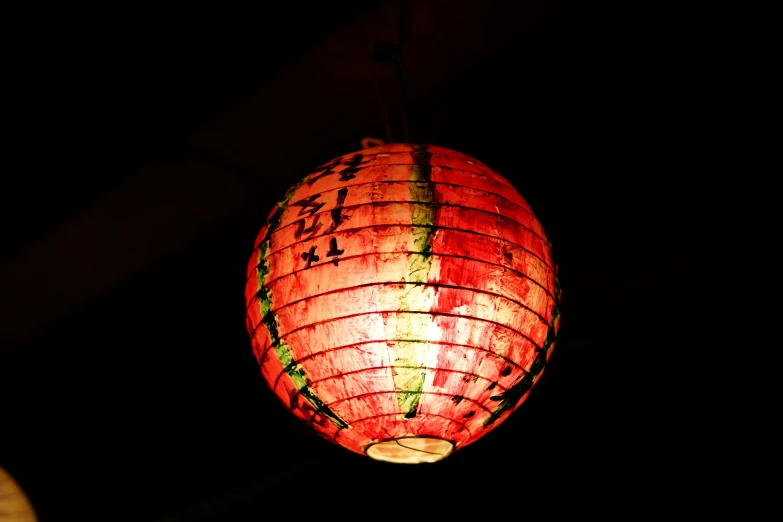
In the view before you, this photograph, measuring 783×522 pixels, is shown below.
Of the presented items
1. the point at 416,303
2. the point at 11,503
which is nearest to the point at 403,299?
the point at 416,303

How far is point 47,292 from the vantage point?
2.85 m

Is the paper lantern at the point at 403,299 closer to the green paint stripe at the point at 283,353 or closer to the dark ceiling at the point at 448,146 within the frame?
the green paint stripe at the point at 283,353

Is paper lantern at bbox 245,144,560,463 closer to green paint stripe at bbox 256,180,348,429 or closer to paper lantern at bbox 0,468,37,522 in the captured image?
green paint stripe at bbox 256,180,348,429

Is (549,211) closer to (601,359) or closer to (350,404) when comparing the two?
(601,359)

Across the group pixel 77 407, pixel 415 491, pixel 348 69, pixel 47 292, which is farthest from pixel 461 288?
pixel 77 407

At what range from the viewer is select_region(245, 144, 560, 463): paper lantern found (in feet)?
3.75

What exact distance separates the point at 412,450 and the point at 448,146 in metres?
1.52

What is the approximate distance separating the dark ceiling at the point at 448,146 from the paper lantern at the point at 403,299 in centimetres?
94

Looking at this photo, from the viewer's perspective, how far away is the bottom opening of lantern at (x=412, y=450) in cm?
137

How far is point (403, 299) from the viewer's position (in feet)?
3.72

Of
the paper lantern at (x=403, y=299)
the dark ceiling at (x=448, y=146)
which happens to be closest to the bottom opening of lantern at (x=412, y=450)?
the paper lantern at (x=403, y=299)

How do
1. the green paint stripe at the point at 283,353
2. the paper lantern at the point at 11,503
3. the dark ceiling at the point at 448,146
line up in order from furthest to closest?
the paper lantern at the point at 11,503, the dark ceiling at the point at 448,146, the green paint stripe at the point at 283,353

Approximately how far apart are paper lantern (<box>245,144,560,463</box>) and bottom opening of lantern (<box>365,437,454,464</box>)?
25 millimetres

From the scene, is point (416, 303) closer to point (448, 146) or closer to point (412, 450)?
point (412, 450)
